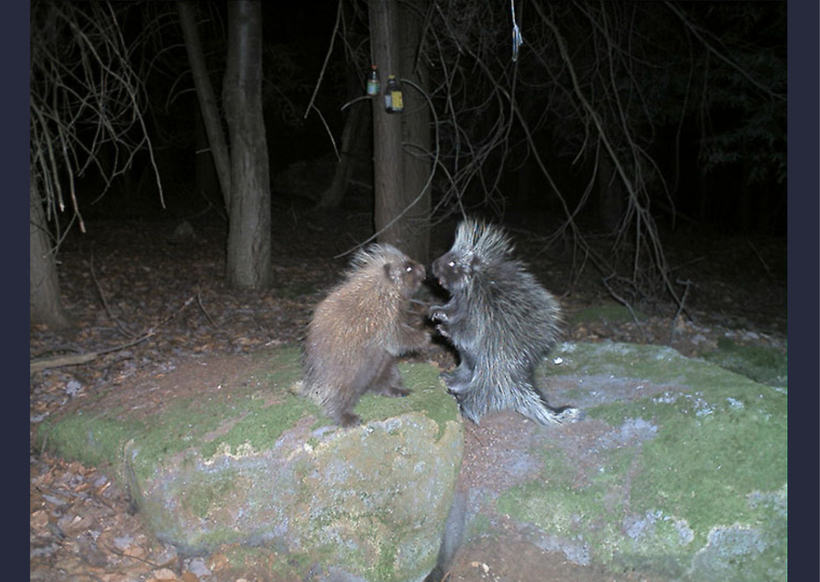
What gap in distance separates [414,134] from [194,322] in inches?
147

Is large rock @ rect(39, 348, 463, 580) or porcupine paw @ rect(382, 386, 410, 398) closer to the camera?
large rock @ rect(39, 348, 463, 580)

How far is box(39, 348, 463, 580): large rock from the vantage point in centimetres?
422

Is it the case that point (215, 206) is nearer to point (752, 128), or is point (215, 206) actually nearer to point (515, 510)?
point (752, 128)

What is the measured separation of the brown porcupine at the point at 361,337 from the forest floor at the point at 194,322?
3.18 ft

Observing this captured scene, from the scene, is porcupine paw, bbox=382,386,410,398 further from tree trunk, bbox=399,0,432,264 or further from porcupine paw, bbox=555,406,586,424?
tree trunk, bbox=399,0,432,264

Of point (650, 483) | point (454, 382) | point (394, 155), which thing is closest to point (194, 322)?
point (394, 155)

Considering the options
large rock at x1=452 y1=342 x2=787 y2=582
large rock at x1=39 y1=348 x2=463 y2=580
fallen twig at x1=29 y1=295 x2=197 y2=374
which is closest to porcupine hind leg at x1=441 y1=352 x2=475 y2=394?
large rock at x1=452 y1=342 x2=787 y2=582

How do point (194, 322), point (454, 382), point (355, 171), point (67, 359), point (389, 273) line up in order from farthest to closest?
point (355, 171) → point (194, 322) → point (67, 359) → point (454, 382) → point (389, 273)

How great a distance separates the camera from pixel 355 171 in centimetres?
1962

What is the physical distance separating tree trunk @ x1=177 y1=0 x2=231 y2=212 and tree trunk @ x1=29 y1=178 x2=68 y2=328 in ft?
10.1

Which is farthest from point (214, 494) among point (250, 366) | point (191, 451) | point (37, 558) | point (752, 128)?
point (752, 128)

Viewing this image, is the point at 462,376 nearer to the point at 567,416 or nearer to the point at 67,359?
the point at 567,416

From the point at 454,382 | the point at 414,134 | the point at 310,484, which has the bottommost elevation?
the point at 310,484

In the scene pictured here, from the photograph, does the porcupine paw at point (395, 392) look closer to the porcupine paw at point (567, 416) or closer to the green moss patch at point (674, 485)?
the green moss patch at point (674, 485)
